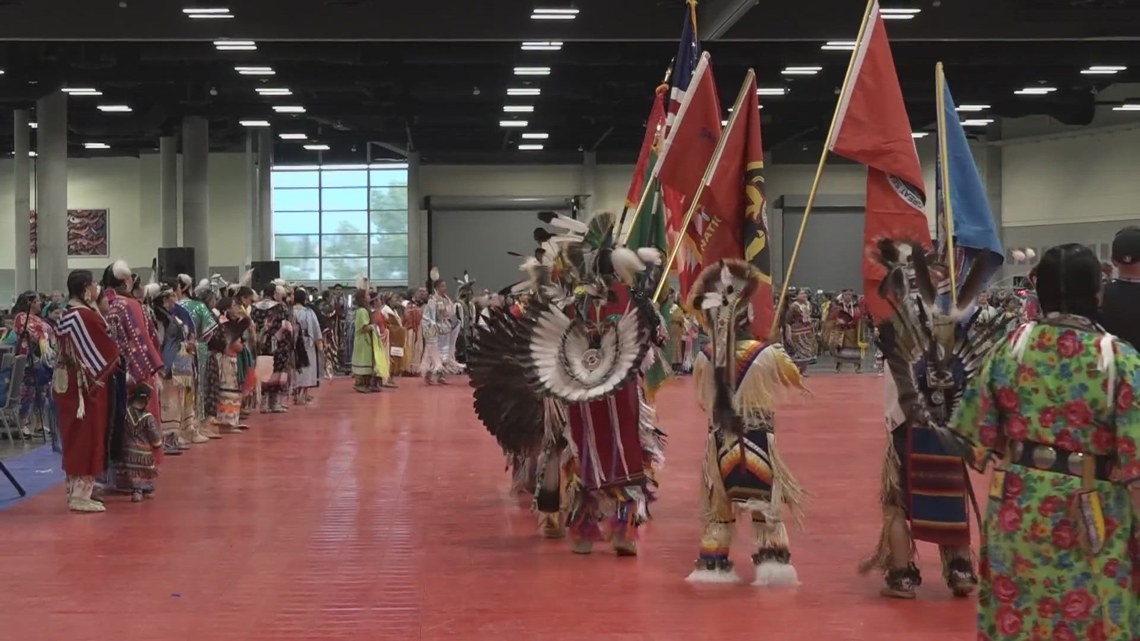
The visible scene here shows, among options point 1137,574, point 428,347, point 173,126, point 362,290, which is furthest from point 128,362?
point 173,126

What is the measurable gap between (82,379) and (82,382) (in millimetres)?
18

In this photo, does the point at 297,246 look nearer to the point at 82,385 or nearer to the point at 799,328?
the point at 799,328

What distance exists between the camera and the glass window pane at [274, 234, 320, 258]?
31.9 metres

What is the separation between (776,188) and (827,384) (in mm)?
13532

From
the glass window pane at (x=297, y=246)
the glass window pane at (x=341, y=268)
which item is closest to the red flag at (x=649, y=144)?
the glass window pane at (x=341, y=268)

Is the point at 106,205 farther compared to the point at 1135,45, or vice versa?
the point at 106,205

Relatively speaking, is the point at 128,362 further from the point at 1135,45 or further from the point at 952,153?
the point at 1135,45

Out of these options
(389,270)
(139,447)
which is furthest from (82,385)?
(389,270)

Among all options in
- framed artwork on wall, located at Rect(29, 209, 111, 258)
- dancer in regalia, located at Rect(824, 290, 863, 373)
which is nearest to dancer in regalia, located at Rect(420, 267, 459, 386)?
dancer in regalia, located at Rect(824, 290, 863, 373)

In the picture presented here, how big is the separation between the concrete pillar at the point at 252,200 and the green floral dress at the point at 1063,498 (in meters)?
26.7

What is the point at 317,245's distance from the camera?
31984mm

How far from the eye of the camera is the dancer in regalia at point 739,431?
5320 millimetres

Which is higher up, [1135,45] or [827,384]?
[1135,45]

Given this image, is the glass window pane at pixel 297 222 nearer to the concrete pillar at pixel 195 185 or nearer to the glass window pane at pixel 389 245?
the glass window pane at pixel 389 245
